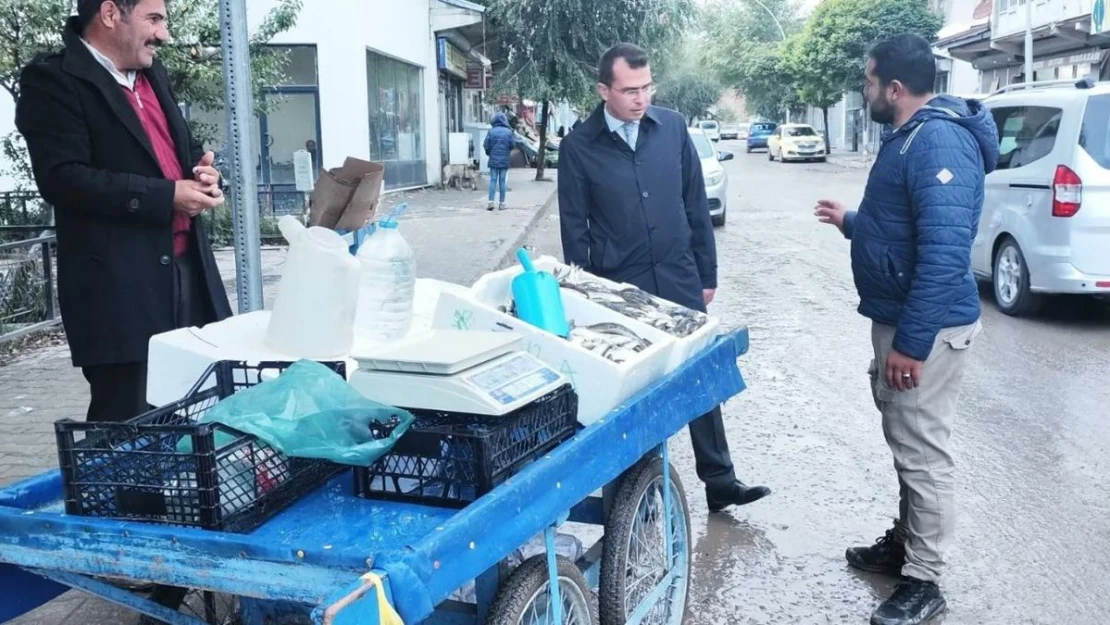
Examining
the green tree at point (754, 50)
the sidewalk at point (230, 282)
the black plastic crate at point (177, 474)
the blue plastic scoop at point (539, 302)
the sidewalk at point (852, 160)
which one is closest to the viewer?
the black plastic crate at point (177, 474)

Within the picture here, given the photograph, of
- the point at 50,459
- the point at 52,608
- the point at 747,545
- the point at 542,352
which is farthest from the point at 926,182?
the point at 50,459

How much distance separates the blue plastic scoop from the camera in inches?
121

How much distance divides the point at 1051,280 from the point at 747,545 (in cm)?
540

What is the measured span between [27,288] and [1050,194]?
834 centimetres

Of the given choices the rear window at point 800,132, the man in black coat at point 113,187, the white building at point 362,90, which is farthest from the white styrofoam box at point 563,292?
the rear window at point 800,132

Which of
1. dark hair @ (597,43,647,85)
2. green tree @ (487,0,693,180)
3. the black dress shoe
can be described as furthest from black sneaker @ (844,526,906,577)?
green tree @ (487,0,693,180)

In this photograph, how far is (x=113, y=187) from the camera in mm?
3223

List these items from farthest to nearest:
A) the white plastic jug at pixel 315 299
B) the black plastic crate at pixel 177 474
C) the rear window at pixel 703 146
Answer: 1. the rear window at pixel 703 146
2. the white plastic jug at pixel 315 299
3. the black plastic crate at pixel 177 474

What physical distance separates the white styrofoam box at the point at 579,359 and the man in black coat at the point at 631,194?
51.6 inches

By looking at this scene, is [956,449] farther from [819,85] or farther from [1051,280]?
[819,85]

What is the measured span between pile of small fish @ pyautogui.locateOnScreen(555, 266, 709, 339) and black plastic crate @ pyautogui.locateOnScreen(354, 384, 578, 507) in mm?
944

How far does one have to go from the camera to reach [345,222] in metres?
4.03

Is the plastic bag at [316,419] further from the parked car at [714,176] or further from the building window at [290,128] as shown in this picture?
the building window at [290,128]

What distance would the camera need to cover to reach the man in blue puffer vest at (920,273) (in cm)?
353
